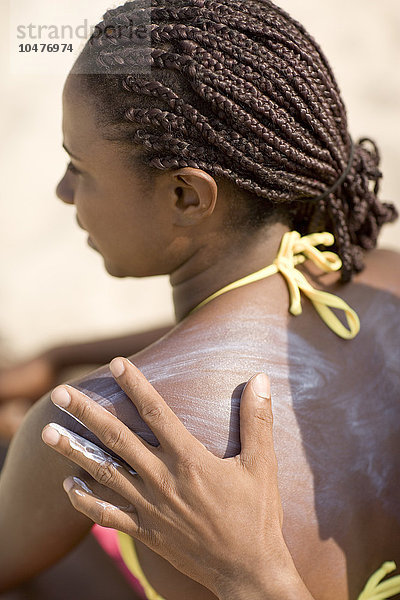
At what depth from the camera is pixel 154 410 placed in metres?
1.36

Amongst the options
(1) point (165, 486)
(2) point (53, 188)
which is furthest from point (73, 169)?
(2) point (53, 188)

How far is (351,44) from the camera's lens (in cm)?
494

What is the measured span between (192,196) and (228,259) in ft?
0.56

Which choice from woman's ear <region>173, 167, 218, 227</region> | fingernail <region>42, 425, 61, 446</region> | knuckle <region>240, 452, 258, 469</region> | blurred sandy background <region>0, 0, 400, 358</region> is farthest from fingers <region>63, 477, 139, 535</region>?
blurred sandy background <region>0, 0, 400, 358</region>

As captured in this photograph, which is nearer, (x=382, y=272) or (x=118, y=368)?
(x=118, y=368)

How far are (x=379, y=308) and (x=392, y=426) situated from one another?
0.28 metres

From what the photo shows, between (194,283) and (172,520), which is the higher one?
(194,283)

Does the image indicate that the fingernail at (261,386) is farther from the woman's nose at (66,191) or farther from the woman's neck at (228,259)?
the woman's nose at (66,191)

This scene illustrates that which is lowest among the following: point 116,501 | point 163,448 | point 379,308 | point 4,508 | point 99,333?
point 99,333

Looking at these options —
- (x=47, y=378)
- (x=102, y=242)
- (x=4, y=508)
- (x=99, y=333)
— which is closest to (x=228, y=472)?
(x=4, y=508)

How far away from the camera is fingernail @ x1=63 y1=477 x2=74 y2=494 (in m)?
1.42

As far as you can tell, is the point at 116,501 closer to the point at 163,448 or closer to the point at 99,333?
the point at 163,448

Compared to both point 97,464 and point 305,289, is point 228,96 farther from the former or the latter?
point 97,464

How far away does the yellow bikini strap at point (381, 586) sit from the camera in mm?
1583
